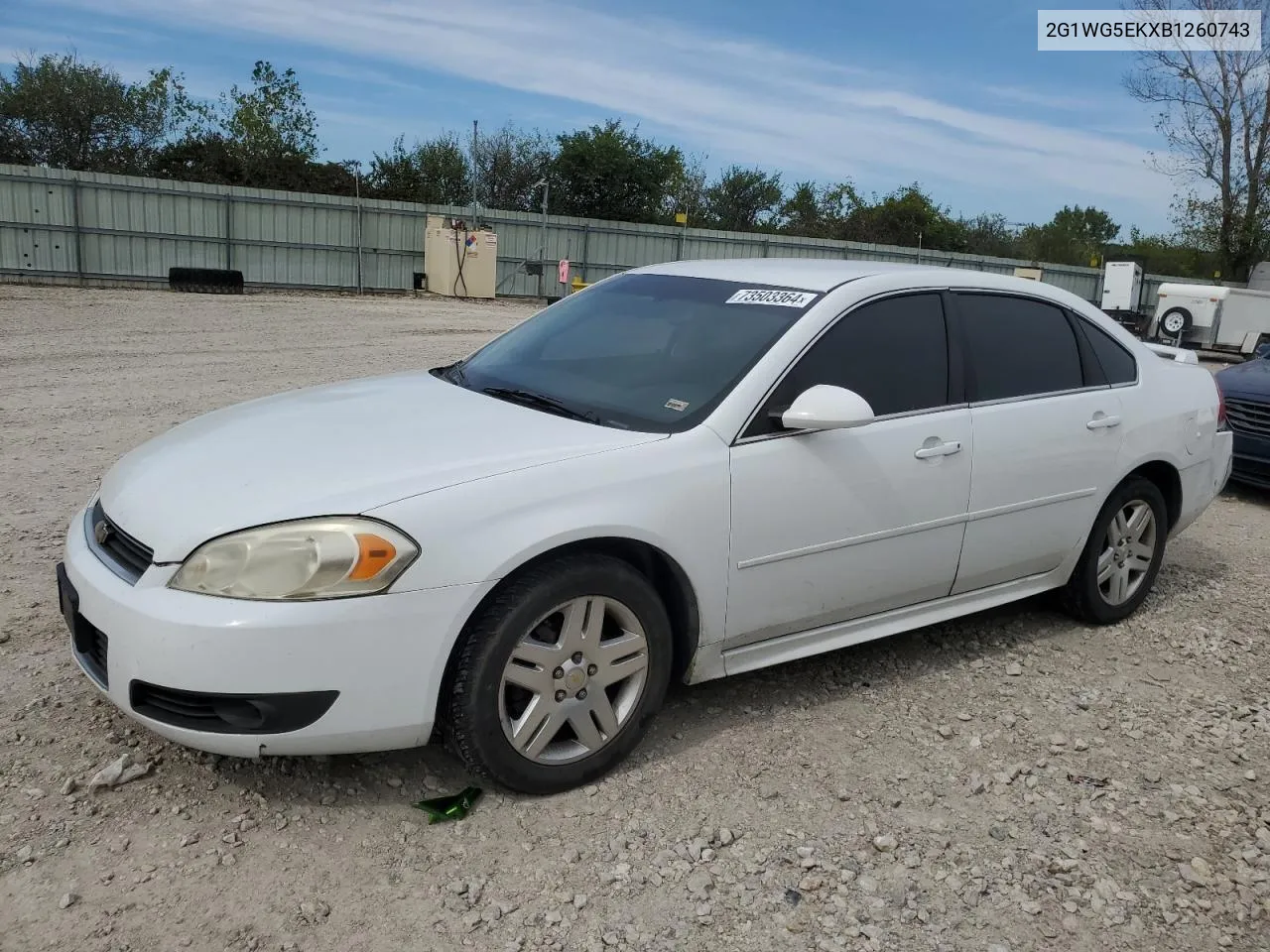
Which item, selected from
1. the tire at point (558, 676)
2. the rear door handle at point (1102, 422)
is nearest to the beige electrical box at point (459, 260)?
the rear door handle at point (1102, 422)

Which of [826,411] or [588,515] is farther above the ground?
[826,411]

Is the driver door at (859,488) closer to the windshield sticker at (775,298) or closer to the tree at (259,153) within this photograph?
the windshield sticker at (775,298)

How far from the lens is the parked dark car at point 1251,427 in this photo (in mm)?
7992

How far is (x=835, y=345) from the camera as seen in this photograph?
3.68m

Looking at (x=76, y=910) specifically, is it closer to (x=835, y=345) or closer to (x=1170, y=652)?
(x=835, y=345)

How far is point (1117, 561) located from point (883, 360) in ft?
5.90

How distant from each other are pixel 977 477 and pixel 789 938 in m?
2.02

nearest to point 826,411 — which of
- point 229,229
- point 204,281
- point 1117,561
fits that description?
point 1117,561

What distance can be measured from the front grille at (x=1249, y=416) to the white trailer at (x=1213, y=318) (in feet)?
50.1

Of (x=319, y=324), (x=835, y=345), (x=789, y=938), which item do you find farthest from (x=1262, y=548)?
(x=319, y=324)

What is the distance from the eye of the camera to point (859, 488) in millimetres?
3592

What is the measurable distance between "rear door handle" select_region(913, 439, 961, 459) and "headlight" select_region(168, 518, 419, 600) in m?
1.95

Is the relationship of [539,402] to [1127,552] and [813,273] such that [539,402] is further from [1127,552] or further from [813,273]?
[1127,552]

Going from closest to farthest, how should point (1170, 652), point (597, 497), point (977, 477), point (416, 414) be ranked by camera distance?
1. point (597, 497)
2. point (416, 414)
3. point (977, 477)
4. point (1170, 652)
